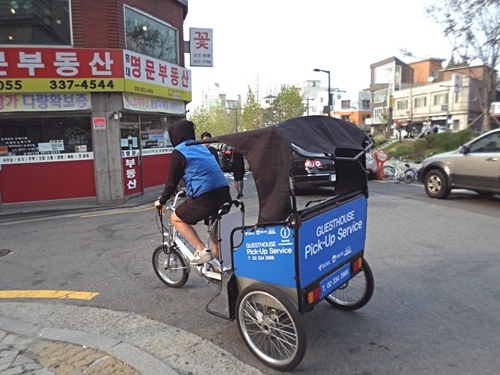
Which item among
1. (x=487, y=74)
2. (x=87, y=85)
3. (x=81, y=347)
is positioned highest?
(x=487, y=74)

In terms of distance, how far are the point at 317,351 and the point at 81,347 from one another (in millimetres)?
2078

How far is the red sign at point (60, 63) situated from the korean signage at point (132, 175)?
2518 millimetres

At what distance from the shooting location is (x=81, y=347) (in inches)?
137

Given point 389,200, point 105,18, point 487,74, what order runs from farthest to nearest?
point 487,74 < point 105,18 < point 389,200

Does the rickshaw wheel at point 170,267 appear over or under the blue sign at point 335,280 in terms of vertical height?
under

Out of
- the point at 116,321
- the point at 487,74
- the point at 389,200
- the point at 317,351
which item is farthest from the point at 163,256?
the point at 487,74

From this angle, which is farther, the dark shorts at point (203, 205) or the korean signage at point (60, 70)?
the korean signage at point (60, 70)

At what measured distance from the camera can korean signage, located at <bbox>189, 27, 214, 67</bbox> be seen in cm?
1454

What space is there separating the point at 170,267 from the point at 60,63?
26.7ft

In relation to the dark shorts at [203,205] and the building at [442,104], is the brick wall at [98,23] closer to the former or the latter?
the dark shorts at [203,205]

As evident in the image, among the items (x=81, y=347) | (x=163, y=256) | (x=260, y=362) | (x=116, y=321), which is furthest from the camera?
(x=163, y=256)

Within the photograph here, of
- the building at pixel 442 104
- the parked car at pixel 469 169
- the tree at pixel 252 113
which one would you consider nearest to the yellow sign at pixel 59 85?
the parked car at pixel 469 169

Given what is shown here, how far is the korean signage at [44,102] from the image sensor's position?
33.4 ft

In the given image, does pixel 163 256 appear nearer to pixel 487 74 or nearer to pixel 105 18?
pixel 105 18
